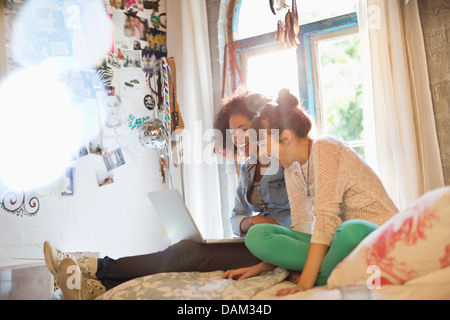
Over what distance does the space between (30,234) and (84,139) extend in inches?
25.2

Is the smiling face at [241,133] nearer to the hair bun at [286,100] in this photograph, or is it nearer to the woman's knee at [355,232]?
the hair bun at [286,100]

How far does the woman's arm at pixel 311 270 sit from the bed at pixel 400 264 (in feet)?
0.15

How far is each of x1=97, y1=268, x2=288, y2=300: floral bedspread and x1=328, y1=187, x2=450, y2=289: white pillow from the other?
0.30 meters

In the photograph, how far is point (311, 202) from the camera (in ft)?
5.76

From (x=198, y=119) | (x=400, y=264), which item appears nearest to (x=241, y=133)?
(x=198, y=119)

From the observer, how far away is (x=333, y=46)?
9.63 ft

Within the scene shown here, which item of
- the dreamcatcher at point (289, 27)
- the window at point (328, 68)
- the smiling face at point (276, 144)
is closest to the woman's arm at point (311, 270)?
the smiling face at point (276, 144)

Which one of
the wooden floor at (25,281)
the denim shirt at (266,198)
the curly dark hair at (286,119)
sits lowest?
the wooden floor at (25,281)

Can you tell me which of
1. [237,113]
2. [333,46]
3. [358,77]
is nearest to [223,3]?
[333,46]

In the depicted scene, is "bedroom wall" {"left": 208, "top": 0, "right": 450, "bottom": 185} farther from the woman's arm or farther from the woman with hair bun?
the woman's arm

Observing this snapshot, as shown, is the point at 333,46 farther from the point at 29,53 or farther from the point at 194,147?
the point at 29,53

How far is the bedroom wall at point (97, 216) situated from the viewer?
249cm

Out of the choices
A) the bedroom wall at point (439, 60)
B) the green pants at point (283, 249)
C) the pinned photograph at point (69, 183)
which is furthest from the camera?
the pinned photograph at point (69, 183)

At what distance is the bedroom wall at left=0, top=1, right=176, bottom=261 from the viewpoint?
2.49 m
